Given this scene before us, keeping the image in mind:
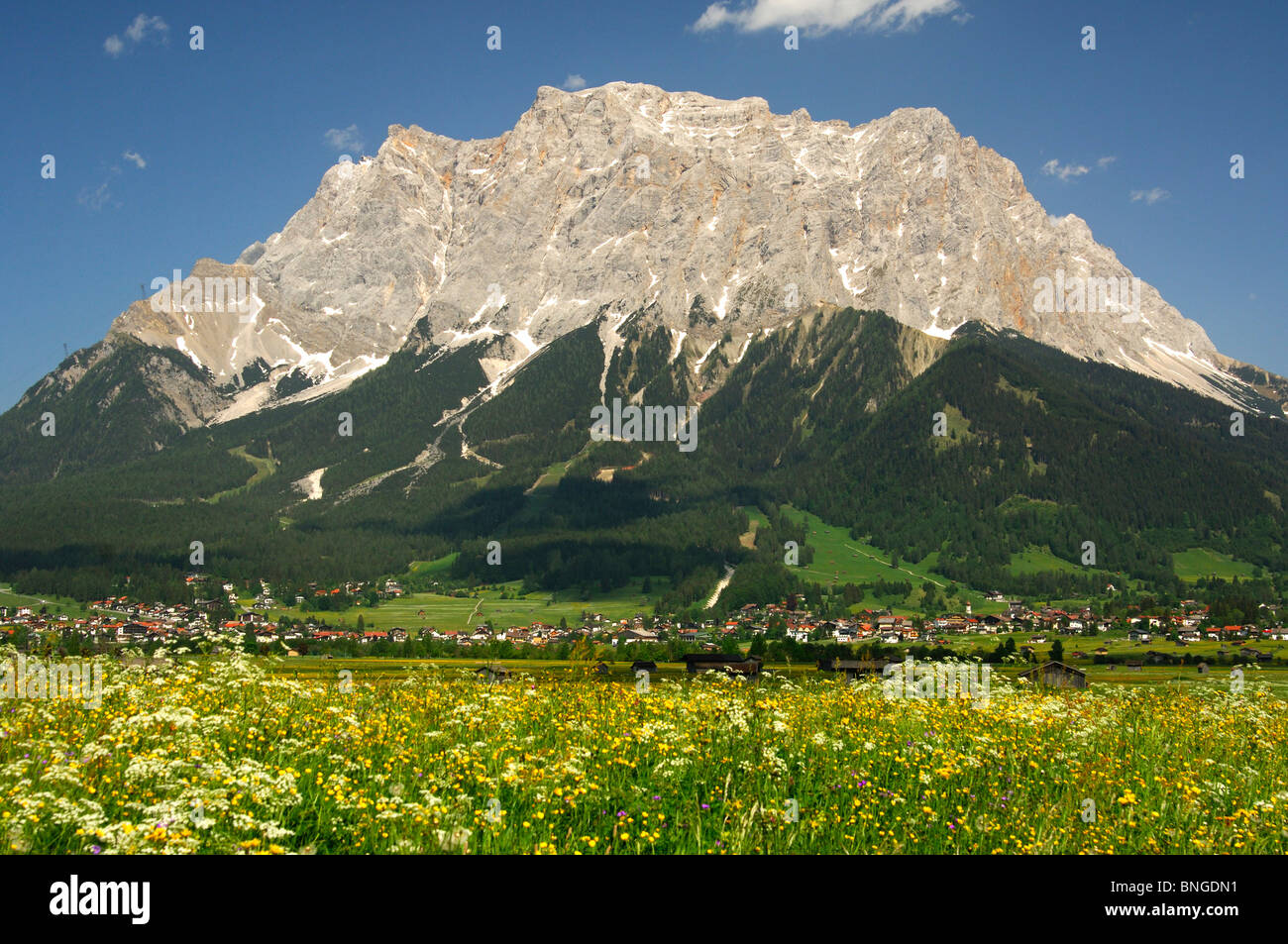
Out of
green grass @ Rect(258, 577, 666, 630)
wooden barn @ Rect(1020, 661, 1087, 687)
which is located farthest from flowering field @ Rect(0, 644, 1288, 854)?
green grass @ Rect(258, 577, 666, 630)

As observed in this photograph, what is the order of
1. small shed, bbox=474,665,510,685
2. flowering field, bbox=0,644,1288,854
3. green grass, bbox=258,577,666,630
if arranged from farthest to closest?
green grass, bbox=258,577,666,630 < small shed, bbox=474,665,510,685 < flowering field, bbox=0,644,1288,854

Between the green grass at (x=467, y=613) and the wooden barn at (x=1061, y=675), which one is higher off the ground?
the wooden barn at (x=1061, y=675)

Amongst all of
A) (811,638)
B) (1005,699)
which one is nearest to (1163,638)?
(811,638)

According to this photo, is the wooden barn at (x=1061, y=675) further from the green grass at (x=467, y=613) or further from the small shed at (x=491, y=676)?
the green grass at (x=467, y=613)

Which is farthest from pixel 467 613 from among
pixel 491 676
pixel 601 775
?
pixel 601 775

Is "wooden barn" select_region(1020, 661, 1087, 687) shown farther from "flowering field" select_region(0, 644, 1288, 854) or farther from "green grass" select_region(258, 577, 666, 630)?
"green grass" select_region(258, 577, 666, 630)

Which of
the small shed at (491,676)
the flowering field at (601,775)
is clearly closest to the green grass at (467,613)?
the small shed at (491,676)

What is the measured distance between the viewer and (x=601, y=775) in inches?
443

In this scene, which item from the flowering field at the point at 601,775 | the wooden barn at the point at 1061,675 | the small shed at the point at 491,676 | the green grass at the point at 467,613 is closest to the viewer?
the flowering field at the point at 601,775

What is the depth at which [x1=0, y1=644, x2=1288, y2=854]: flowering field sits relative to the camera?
8.57 metres

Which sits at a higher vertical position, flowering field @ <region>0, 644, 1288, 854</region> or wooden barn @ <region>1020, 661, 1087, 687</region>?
flowering field @ <region>0, 644, 1288, 854</region>

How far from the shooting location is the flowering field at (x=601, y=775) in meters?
8.57
